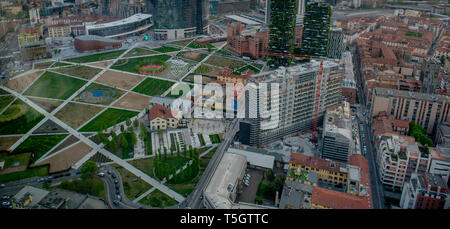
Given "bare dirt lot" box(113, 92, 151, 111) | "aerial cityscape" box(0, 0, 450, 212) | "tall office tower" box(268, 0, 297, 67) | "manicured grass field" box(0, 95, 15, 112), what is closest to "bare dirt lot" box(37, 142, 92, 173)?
"aerial cityscape" box(0, 0, 450, 212)

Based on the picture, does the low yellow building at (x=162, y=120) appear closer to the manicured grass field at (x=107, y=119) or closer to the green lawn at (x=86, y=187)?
the manicured grass field at (x=107, y=119)

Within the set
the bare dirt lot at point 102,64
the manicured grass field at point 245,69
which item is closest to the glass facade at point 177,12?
the bare dirt lot at point 102,64

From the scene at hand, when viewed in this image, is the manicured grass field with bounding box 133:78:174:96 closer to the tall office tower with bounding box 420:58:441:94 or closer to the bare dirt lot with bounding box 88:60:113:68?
the bare dirt lot with bounding box 88:60:113:68

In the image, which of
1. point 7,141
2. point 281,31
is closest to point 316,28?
point 281,31

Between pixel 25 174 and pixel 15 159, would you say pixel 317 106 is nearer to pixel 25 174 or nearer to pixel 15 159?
pixel 25 174

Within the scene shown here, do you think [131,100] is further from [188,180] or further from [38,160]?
[188,180]

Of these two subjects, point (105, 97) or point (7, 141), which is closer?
point (7, 141)
